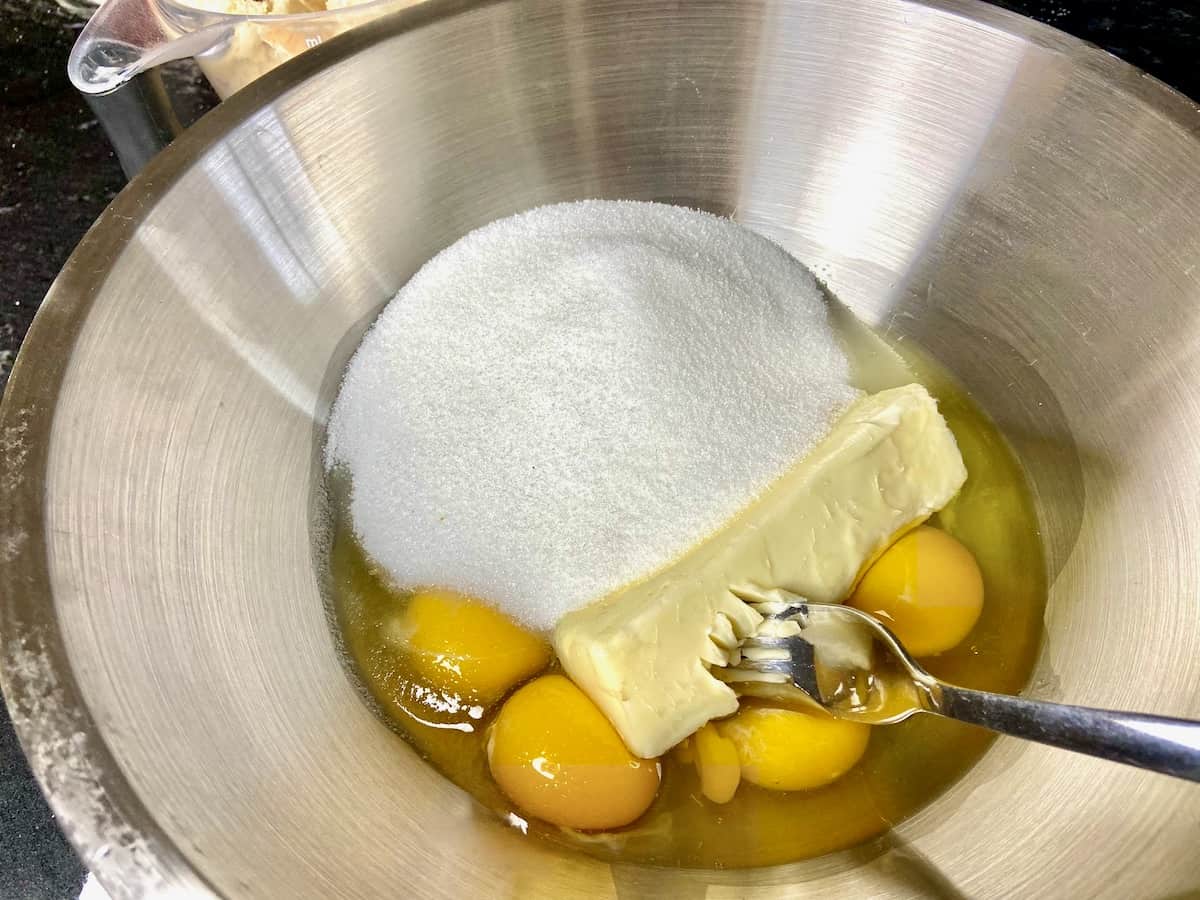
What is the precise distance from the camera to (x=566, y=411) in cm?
101

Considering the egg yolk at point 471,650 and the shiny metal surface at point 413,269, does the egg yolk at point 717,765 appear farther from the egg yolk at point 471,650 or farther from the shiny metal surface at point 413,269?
the egg yolk at point 471,650

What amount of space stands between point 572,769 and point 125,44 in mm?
1129

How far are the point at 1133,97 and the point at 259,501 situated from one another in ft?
3.56

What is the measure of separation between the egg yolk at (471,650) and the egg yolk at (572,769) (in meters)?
0.07

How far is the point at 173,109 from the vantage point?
1.51 metres

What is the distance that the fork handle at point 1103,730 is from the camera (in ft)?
2.06

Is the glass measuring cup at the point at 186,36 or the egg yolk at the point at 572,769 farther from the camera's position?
the glass measuring cup at the point at 186,36

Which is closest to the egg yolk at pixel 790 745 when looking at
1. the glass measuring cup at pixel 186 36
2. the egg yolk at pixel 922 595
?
the egg yolk at pixel 922 595

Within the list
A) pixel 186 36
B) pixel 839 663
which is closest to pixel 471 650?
pixel 839 663

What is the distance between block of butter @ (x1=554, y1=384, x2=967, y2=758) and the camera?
0.88 m

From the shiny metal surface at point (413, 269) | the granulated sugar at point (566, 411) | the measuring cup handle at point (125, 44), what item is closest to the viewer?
the shiny metal surface at point (413, 269)

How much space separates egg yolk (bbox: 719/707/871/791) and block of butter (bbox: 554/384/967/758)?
5cm

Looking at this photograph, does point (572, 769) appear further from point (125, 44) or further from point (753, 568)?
point (125, 44)

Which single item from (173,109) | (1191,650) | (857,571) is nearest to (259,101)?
(173,109)
